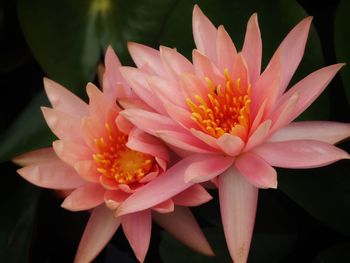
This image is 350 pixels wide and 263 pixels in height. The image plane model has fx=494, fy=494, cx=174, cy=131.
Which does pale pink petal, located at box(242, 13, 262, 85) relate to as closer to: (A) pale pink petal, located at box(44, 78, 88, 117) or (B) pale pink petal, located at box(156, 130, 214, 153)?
(B) pale pink petal, located at box(156, 130, 214, 153)

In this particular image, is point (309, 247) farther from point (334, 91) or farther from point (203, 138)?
point (203, 138)

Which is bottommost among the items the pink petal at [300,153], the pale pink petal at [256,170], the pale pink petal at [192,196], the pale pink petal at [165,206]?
the pale pink petal at [192,196]

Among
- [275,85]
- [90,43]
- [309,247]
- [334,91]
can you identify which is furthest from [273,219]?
[90,43]

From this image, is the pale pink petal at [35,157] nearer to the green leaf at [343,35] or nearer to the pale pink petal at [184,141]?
the pale pink petal at [184,141]

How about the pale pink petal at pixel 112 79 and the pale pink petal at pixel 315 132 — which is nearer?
the pale pink petal at pixel 315 132

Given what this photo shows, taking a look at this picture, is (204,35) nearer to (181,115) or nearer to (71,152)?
(181,115)

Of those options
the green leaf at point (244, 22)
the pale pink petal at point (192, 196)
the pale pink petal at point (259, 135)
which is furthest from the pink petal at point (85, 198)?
the green leaf at point (244, 22)

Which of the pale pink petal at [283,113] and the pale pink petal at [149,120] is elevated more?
the pale pink petal at [149,120]

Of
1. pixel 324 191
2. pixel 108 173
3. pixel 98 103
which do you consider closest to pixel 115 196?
pixel 108 173
